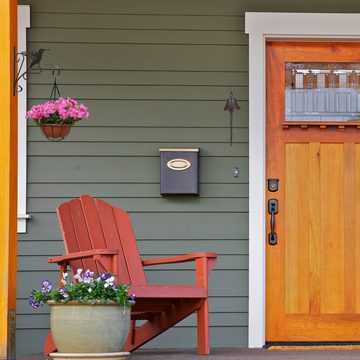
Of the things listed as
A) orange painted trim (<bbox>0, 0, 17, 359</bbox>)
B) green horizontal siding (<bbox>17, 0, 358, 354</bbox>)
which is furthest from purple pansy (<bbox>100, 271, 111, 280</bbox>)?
green horizontal siding (<bbox>17, 0, 358, 354</bbox>)

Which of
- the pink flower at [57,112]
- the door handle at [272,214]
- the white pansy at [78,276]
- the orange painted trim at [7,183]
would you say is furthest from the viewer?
the door handle at [272,214]

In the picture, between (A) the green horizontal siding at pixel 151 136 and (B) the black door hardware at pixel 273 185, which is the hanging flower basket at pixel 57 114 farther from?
(B) the black door hardware at pixel 273 185

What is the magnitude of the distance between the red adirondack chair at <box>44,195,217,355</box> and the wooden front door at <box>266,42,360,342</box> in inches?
42.1

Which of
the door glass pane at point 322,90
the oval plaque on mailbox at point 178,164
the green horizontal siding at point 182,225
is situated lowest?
the green horizontal siding at point 182,225

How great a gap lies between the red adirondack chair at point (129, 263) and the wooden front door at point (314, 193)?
107cm

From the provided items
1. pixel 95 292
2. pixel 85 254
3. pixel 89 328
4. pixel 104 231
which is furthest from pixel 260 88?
pixel 89 328

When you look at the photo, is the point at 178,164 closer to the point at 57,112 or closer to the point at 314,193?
the point at 314,193

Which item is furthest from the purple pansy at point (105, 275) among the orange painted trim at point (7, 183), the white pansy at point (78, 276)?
the orange painted trim at point (7, 183)

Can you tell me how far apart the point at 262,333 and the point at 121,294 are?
5.96ft

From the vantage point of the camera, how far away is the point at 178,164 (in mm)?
6746

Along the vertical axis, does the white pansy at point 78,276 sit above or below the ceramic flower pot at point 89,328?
above

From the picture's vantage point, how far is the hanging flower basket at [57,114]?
575cm

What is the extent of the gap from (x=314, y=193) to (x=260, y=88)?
0.76 meters

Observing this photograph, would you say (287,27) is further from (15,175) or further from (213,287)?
(15,175)
